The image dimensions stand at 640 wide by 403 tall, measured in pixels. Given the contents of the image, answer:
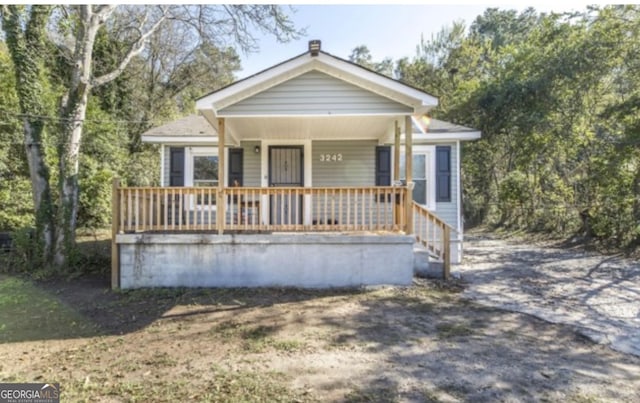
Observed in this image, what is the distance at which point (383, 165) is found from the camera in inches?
351

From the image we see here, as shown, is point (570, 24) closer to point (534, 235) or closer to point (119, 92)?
point (534, 235)

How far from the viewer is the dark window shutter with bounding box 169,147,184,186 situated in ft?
29.3

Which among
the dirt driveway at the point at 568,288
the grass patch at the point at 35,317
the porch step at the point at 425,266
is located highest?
the porch step at the point at 425,266

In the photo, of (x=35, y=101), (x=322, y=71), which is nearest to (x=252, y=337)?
(x=322, y=71)

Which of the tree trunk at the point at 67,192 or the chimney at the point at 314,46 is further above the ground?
the chimney at the point at 314,46

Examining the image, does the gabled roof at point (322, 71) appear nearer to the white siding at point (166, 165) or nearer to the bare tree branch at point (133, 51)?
Answer: the white siding at point (166, 165)

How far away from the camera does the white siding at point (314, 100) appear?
621cm

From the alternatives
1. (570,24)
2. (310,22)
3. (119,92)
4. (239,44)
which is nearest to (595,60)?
(570,24)

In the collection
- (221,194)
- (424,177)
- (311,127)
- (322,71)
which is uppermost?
(322,71)

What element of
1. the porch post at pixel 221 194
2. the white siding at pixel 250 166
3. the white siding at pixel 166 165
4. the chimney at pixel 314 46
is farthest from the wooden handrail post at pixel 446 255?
the white siding at pixel 166 165

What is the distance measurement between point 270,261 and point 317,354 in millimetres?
2643

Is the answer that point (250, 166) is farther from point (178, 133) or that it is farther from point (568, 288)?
point (568, 288)

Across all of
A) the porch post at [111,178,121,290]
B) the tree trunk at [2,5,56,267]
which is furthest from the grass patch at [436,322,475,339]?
the tree trunk at [2,5,56,267]

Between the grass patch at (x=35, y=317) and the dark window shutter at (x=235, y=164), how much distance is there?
432cm
